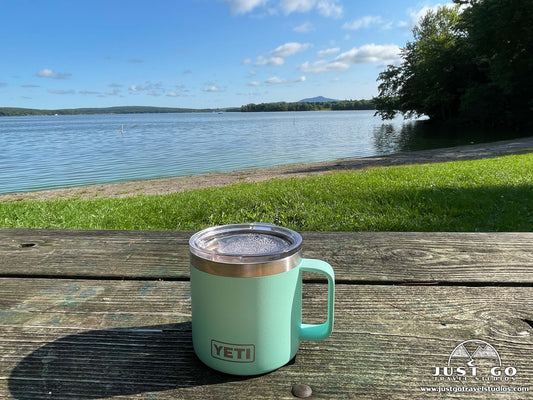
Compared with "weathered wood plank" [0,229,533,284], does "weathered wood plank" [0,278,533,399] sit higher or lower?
lower

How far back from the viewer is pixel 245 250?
2.08 feet

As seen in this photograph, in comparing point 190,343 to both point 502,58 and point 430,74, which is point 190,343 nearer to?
point 502,58

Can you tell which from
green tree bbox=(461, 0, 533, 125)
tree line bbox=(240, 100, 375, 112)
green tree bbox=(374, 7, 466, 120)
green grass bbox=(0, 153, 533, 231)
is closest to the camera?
green grass bbox=(0, 153, 533, 231)

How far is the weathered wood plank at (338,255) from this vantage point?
1.01 m

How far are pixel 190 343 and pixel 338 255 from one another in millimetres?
564

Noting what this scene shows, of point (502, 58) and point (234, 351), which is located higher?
point (502, 58)

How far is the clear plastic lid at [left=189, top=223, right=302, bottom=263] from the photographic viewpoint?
574 mm

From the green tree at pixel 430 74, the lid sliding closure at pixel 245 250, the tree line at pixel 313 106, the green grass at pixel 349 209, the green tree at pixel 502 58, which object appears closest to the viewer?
the lid sliding closure at pixel 245 250

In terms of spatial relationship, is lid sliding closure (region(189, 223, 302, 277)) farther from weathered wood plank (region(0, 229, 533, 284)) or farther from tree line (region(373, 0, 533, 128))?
tree line (region(373, 0, 533, 128))

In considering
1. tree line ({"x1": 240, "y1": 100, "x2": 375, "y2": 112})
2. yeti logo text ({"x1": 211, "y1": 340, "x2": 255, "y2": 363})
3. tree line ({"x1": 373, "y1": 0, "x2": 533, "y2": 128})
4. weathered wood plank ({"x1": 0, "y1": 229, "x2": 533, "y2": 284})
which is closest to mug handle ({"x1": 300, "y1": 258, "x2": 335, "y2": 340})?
yeti logo text ({"x1": 211, "y1": 340, "x2": 255, "y2": 363})

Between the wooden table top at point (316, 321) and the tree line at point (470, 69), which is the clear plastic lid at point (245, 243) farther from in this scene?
the tree line at point (470, 69)

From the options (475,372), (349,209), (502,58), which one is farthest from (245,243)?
(502,58)

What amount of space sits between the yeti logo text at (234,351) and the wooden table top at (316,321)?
1.4 inches

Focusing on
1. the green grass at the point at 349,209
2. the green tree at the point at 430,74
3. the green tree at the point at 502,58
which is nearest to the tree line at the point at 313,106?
the green tree at the point at 430,74
